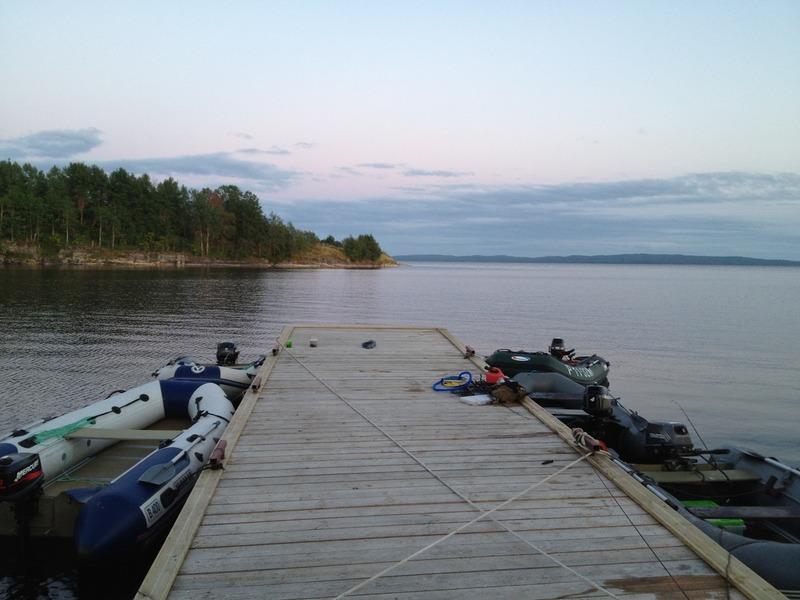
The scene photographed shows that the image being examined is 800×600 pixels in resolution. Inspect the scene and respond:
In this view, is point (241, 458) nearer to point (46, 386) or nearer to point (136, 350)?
point (46, 386)

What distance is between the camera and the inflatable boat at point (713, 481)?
4.09 m

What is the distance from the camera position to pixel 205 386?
27.5ft

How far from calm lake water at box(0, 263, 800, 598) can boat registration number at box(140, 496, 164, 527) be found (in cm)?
127

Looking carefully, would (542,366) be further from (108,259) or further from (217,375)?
(108,259)

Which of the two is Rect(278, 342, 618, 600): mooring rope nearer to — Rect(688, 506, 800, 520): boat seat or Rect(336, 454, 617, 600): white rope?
Rect(336, 454, 617, 600): white rope

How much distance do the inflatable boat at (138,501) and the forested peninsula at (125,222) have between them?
73.4 meters

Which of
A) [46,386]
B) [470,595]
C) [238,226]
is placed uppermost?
[238,226]

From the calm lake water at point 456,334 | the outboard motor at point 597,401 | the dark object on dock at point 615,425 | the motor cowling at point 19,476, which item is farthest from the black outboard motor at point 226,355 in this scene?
the outboard motor at point 597,401

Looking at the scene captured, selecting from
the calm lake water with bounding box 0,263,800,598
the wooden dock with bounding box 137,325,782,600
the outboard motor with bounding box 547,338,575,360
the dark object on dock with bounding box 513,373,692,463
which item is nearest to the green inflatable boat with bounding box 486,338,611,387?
the outboard motor with bounding box 547,338,575,360

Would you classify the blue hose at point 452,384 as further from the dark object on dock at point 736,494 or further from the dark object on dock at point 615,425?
the dark object on dock at point 736,494

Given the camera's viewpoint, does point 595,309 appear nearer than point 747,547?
No

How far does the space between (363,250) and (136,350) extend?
132 meters

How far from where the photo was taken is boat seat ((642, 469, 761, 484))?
261 inches

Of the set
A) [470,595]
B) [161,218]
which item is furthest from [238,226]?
[470,595]
